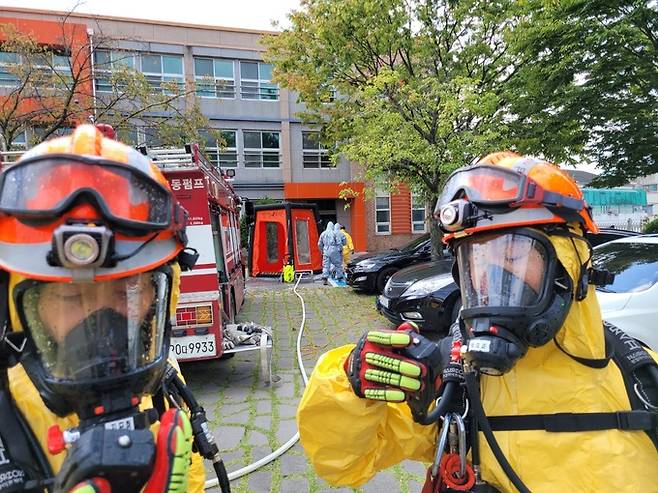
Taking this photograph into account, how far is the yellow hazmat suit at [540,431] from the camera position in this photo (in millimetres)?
1402

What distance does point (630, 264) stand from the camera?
484 cm

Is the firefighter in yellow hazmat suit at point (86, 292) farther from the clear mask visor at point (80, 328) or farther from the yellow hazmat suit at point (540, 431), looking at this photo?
the yellow hazmat suit at point (540, 431)

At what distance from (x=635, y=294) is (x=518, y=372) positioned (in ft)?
12.1

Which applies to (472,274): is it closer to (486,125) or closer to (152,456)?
(152,456)

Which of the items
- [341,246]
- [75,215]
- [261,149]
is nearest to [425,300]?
[75,215]

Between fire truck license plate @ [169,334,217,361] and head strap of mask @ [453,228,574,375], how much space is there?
3843mm

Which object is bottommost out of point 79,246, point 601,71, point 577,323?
point 577,323

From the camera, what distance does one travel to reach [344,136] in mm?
14516

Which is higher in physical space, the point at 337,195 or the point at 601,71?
the point at 601,71

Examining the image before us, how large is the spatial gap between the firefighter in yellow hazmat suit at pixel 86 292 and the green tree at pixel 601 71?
28.9 feet

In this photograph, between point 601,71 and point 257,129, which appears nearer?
point 601,71

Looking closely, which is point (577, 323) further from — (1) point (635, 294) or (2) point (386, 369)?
(1) point (635, 294)

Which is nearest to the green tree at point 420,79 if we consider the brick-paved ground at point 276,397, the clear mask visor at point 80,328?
the brick-paved ground at point 276,397

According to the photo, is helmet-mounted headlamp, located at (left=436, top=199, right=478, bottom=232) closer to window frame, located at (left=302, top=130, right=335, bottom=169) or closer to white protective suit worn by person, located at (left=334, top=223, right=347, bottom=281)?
white protective suit worn by person, located at (left=334, top=223, right=347, bottom=281)
